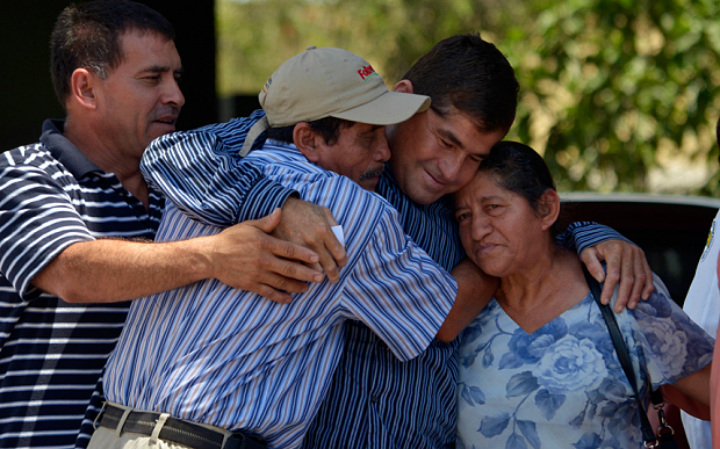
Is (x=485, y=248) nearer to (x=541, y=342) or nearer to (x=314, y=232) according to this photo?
(x=541, y=342)

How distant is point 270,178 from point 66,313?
0.81 meters

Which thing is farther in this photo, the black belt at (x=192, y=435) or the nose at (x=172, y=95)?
the nose at (x=172, y=95)

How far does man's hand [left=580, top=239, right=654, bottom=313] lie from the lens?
2.26 metres

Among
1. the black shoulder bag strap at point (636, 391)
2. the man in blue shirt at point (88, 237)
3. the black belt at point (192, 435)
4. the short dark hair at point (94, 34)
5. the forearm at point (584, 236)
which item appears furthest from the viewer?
the short dark hair at point (94, 34)

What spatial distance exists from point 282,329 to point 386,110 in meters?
0.67

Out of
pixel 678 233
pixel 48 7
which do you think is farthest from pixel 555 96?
pixel 48 7

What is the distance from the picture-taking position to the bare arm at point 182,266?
183 centimetres

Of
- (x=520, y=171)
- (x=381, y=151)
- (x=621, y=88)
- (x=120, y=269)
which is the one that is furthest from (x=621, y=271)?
(x=621, y=88)

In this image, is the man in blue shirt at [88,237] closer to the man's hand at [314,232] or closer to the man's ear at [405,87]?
the man's hand at [314,232]

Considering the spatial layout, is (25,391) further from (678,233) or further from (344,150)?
(678,233)

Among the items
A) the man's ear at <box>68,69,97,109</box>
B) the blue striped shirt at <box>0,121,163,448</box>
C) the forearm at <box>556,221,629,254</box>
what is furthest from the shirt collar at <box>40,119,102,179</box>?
the forearm at <box>556,221,629,254</box>

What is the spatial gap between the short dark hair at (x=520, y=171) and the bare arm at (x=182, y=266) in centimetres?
82

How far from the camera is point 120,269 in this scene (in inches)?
76.9

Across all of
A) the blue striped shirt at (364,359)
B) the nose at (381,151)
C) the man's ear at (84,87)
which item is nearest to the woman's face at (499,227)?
the blue striped shirt at (364,359)
